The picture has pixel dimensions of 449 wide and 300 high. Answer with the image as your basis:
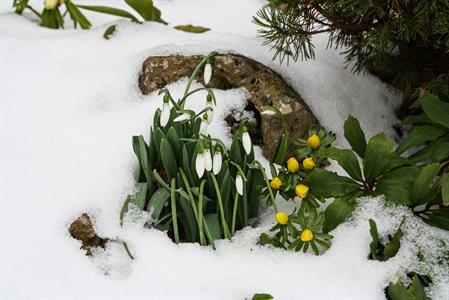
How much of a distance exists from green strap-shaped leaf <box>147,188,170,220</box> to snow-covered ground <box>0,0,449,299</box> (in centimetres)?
5

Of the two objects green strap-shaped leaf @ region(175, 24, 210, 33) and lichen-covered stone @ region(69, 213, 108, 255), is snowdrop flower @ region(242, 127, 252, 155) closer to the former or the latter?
lichen-covered stone @ region(69, 213, 108, 255)

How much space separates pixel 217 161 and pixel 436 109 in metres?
0.79

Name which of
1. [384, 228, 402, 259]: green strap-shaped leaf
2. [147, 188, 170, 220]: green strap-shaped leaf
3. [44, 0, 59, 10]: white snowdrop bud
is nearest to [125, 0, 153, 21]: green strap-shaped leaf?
[44, 0, 59, 10]: white snowdrop bud

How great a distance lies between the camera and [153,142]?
6.55 feet

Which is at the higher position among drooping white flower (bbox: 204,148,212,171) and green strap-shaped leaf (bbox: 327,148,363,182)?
green strap-shaped leaf (bbox: 327,148,363,182)

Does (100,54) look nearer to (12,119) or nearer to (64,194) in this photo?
(12,119)

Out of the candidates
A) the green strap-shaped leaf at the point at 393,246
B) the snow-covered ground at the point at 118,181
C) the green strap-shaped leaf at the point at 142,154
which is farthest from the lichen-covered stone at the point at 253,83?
the green strap-shaped leaf at the point at 393,246

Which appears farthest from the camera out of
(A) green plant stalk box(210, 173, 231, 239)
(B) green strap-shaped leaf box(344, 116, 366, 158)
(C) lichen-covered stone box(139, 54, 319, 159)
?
(C) lichen-covered stone box(139, 54, 319, 159)

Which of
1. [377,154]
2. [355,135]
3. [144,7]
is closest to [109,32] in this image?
[144,7]

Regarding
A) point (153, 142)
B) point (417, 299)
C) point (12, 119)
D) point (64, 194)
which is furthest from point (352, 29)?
point (12, 119)

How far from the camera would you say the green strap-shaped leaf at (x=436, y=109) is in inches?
76.8

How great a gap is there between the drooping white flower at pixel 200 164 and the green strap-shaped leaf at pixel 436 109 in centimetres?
80

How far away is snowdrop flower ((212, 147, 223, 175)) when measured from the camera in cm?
178

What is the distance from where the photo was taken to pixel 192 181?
1.96m
